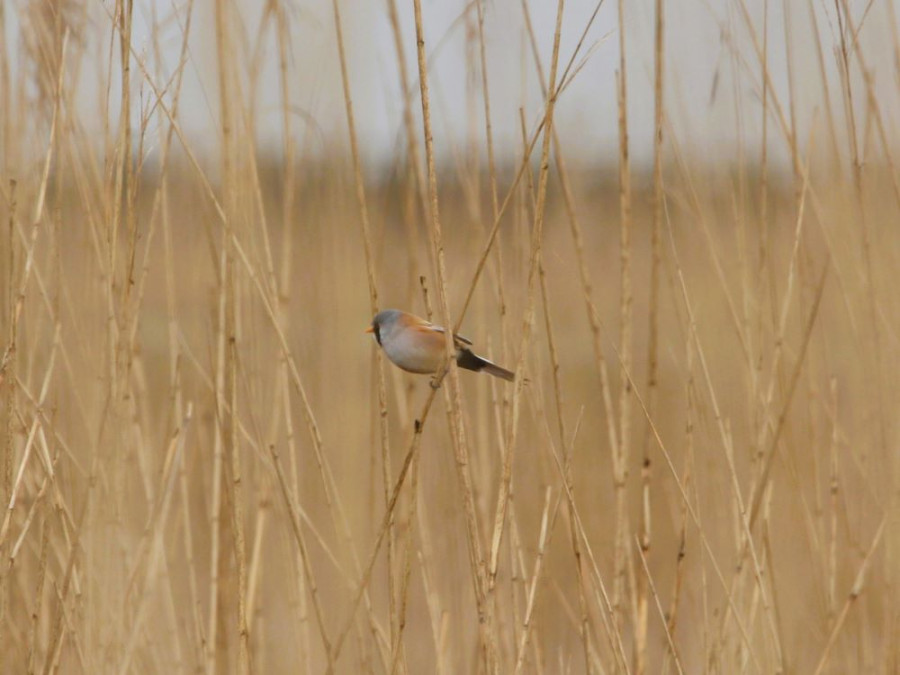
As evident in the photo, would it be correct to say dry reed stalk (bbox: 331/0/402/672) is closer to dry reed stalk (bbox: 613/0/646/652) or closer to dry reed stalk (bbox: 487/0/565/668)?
dry reed stalk (bbox: 487/0/565/668)

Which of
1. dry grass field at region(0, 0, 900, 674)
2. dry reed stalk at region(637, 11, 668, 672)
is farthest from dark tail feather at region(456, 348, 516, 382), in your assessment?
dry reed stalk at region(637, 11, 668, 672)

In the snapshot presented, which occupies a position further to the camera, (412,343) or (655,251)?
(412,343)

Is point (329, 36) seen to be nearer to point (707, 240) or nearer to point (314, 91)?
point (314, 91)

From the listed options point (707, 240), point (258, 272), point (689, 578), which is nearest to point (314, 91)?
point (258, 272)

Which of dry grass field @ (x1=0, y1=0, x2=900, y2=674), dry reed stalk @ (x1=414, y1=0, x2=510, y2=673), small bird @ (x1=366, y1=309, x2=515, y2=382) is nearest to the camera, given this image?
dry reed stalk @ (x1=414, y1=0, x2=510, y2=673)

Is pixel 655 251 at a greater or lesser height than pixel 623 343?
greater

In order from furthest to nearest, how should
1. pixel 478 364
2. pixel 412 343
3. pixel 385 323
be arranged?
1. pixel 385 323
2. pixel 412 343
3. pixel 478 364

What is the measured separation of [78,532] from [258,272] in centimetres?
44

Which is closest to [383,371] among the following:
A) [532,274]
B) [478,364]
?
[478,364]

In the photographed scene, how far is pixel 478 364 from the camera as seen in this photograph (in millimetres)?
A: 1578

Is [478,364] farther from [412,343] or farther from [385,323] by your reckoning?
[385,323]

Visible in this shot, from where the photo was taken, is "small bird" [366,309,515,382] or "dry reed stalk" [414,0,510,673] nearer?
"dry reed stalk" [414,0,510,673]

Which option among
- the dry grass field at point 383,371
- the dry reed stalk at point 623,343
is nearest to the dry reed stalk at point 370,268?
the dry grass field at point 383,371

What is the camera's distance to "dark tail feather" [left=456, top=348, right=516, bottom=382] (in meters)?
1.53
